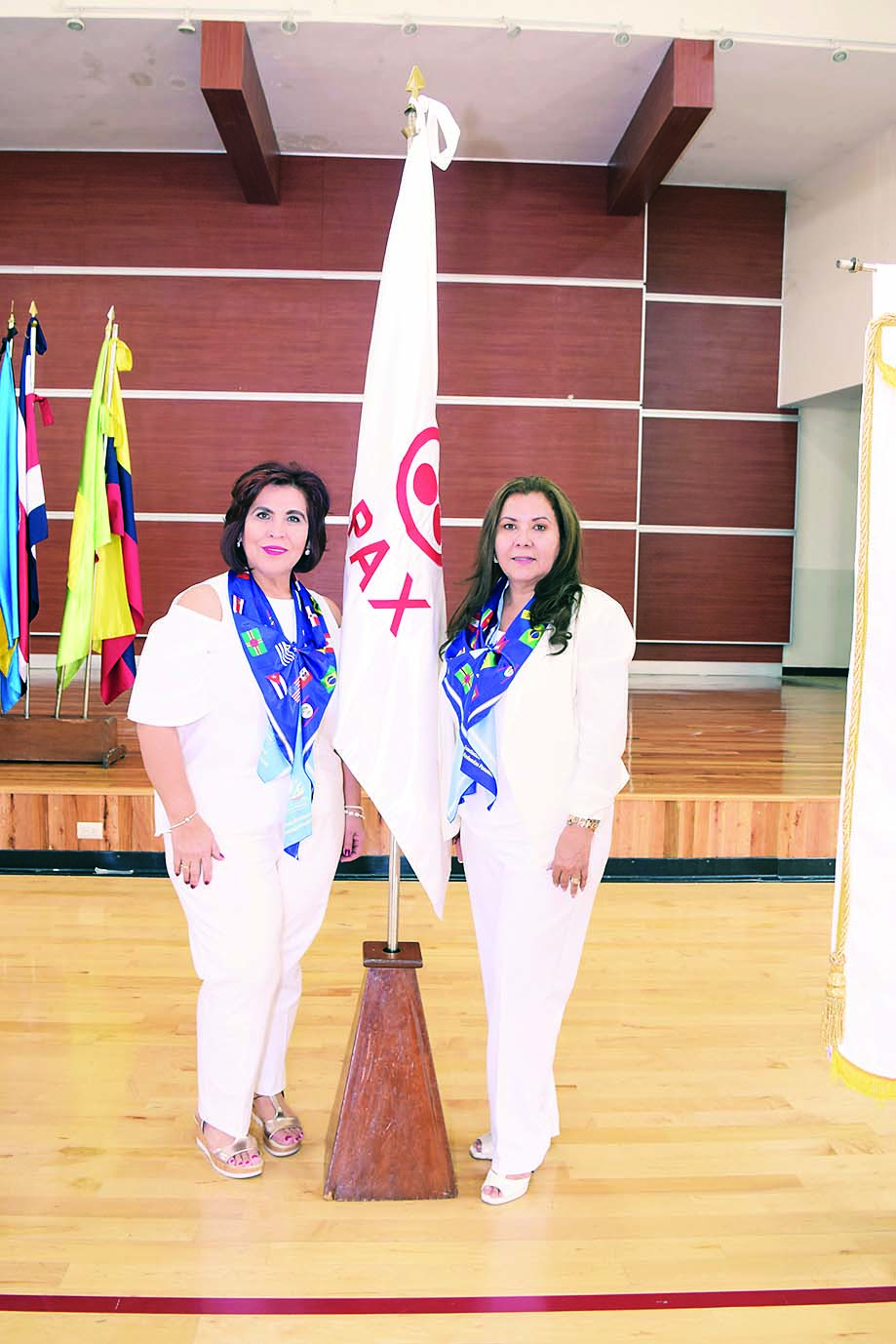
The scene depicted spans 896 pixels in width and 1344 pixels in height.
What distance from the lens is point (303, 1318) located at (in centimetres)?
166

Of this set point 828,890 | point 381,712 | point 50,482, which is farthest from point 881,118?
point 381,712

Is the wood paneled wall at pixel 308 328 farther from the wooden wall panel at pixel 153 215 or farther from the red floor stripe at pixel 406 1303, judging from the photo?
the red floor stripe at pixel 406 1303

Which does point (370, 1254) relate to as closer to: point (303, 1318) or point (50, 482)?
point (303, 1318)

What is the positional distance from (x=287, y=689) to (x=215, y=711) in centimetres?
14

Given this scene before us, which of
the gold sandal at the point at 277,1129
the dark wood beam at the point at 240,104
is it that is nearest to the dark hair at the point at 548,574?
the gold sandal at the point at 277,1129

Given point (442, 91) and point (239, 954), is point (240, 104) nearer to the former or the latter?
point (442, 91)

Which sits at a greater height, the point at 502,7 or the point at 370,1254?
the point at 502,7

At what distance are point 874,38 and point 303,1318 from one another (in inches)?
258

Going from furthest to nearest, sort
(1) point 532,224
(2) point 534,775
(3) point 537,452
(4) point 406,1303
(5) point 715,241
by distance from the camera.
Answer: (5) point 715,241
(3) point 537,452
(1) point 532,224
(2) point 534,775
(4) point 406,1303

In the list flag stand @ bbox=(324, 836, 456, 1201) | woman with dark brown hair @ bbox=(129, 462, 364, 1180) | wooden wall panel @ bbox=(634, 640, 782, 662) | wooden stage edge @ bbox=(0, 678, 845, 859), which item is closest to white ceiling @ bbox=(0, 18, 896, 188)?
wooden wall panel @ bbox=(634, 640, 782, 662)

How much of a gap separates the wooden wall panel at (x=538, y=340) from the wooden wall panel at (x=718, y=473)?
69 cm

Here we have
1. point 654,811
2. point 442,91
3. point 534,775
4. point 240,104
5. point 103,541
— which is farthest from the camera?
point 442,91

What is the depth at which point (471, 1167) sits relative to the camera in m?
2.15

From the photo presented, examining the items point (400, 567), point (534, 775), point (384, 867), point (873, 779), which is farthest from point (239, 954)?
point (384, 867)
